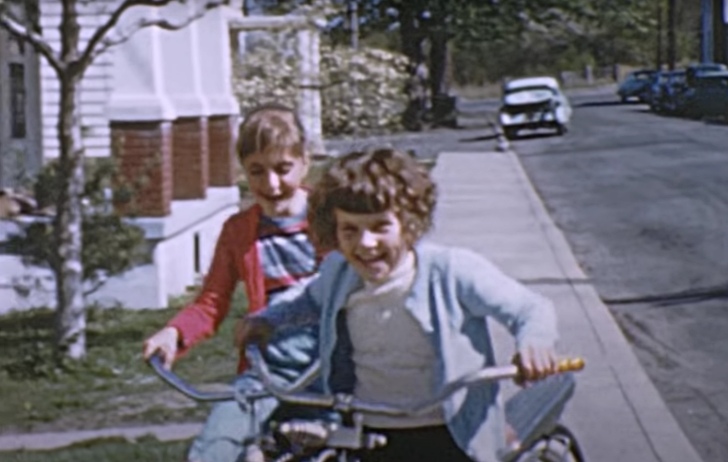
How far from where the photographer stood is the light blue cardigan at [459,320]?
3.08 metres

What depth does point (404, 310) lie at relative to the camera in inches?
125

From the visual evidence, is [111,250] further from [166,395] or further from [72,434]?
[72,434]

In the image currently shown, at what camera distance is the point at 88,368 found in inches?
340

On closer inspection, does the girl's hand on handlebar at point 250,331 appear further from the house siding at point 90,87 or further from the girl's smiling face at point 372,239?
the house siding at point 90,87

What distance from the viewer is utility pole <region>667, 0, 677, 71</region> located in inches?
252

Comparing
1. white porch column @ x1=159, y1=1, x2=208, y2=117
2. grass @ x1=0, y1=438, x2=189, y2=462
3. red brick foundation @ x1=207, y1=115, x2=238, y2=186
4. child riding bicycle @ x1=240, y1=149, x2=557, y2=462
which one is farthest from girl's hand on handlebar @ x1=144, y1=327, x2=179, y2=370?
red brick foundation @ x1=207, y1=115, x2=238, y2=186

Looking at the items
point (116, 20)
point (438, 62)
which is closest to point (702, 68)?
point (438, 62)

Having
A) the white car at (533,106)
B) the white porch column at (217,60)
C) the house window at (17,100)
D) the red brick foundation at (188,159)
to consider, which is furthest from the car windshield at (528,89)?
the white porch column at (217,60)

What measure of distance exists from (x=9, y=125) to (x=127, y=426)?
17.7 feet

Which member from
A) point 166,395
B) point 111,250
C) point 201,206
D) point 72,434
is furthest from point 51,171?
point 201,206

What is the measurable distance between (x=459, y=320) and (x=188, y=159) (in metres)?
9.53

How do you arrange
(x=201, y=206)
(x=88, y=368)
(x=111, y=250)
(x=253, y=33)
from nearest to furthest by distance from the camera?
(x=88, y=368) → (x=111, y=250) → (x=201, y=206) → (x=253, y=33)

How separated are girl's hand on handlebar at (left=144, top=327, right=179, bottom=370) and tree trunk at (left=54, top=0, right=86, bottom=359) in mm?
5420

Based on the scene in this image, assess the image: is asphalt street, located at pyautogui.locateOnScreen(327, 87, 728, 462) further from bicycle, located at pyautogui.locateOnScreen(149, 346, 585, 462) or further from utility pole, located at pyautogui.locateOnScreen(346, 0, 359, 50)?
bicycle, located at pyautogui.locateOnScreen(149, 346, 585, 462)
